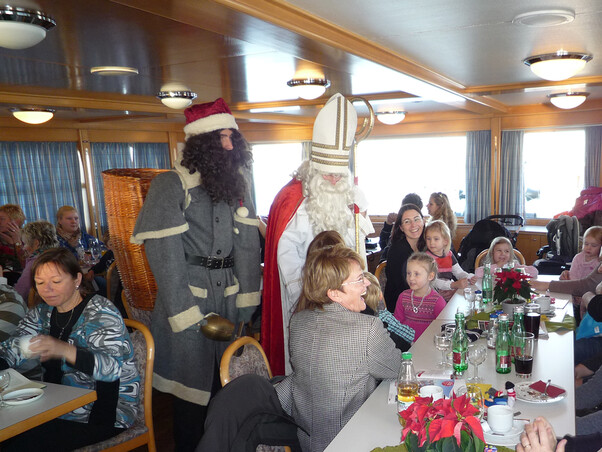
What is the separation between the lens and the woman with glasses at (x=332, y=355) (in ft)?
6.40

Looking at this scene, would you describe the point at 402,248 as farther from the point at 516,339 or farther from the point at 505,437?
the point at 505,437

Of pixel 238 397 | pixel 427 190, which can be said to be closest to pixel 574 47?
pixel 238 397

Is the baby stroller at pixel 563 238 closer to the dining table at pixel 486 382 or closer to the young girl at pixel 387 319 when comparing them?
the dining table at pixel 486 382

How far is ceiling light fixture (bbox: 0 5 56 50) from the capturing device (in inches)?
91.2

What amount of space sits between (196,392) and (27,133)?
6.34 m

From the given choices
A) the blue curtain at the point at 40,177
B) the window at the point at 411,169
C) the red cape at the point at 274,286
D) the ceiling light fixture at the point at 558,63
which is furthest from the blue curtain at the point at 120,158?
the ceiling light fixture at the point at 558,63

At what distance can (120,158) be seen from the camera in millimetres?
8656

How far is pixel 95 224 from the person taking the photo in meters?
8.34

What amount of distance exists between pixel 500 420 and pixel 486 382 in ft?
1.69

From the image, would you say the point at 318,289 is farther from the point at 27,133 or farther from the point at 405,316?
the point at 27,133

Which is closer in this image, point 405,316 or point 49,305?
point 49,305

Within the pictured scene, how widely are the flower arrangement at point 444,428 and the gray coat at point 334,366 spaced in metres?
0.67

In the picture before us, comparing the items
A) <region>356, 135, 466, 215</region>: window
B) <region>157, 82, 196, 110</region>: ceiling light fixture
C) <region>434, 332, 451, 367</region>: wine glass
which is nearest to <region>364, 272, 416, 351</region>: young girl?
<region>434, 332, 451, 367</region>: wine glass

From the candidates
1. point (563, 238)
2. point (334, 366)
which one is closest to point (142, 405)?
point (334, 366)
